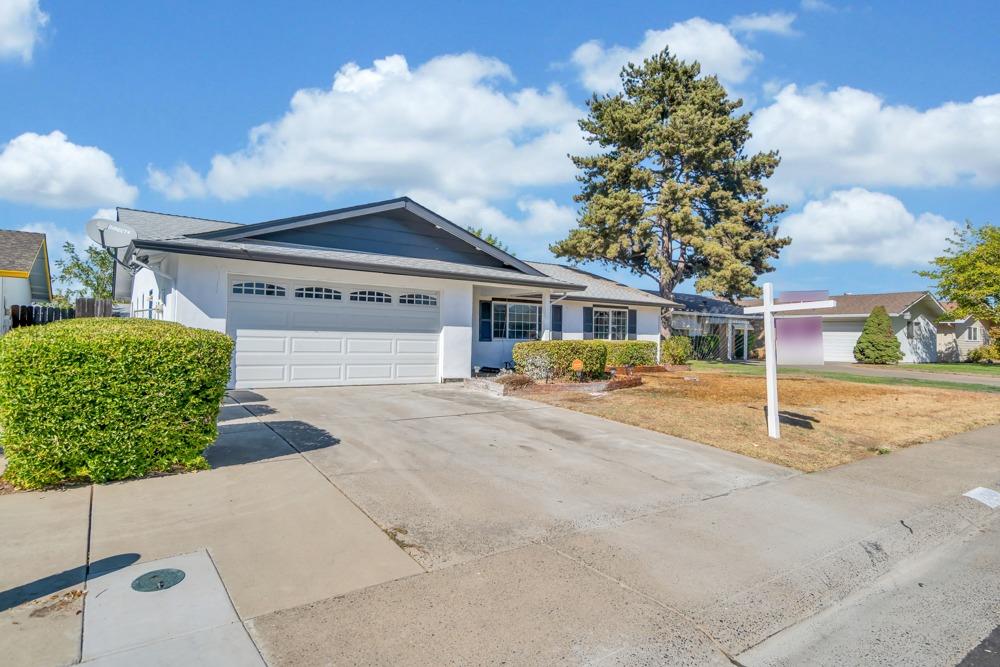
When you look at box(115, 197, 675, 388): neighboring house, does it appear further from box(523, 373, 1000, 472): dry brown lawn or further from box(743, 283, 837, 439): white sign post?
box(743, 283, 837, 439): white sign post

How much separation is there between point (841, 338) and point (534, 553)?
3436 cm

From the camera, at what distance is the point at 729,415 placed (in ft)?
32.4

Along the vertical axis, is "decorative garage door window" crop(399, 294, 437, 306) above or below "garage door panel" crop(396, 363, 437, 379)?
above

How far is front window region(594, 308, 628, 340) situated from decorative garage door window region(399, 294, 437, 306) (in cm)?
882

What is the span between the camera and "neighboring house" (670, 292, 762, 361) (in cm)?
2800

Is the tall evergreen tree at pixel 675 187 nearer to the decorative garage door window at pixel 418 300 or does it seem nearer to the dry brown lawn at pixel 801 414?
the dry brown lawn at pixel 801 414

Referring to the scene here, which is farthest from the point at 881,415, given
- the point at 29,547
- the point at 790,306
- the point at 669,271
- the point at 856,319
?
the point at 856,319

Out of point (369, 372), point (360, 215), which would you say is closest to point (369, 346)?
point (369, 372)

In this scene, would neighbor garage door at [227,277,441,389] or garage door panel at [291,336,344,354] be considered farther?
garage door panel at [291,336,344,354]

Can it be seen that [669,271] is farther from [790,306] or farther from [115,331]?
[115,331]

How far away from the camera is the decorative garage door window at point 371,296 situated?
12367 millimetres

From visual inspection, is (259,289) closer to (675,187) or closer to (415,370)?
→ (415,370)

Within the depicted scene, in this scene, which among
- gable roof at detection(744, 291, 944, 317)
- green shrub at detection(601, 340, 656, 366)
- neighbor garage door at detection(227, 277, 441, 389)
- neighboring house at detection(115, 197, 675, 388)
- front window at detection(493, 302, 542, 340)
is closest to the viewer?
neighboring house at detection(115, 197, 675, 388)

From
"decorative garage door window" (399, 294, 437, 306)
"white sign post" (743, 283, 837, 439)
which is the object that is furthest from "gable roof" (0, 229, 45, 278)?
"white sign post" (743, 283, 837, 439)
